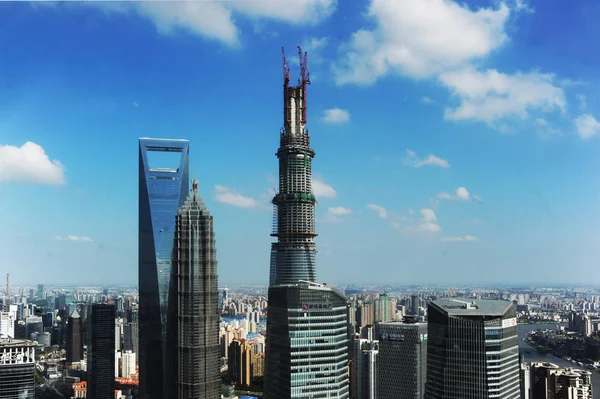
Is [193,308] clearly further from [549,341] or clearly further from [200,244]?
[549,341]

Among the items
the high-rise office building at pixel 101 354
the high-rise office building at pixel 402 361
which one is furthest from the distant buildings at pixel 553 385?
the high-rise office building at pixel 101 354

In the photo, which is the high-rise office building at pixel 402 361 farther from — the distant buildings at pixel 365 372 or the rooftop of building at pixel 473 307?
the rooftop of building at pixel 473 307

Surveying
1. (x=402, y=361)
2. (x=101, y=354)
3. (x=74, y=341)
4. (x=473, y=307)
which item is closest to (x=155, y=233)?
(x=101, y=354)

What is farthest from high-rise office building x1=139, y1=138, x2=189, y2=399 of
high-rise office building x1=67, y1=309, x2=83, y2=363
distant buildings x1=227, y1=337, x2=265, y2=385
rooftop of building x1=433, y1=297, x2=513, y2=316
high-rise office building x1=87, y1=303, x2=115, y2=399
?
rooftop of building x1=433, y1=297, x2=513, y2=316

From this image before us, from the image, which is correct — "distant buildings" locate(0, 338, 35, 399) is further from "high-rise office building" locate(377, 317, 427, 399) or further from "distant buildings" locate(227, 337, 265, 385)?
"high-rise office building" locate(377, 317, 427, 399)

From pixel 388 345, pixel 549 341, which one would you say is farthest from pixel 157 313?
pixel 549 341
